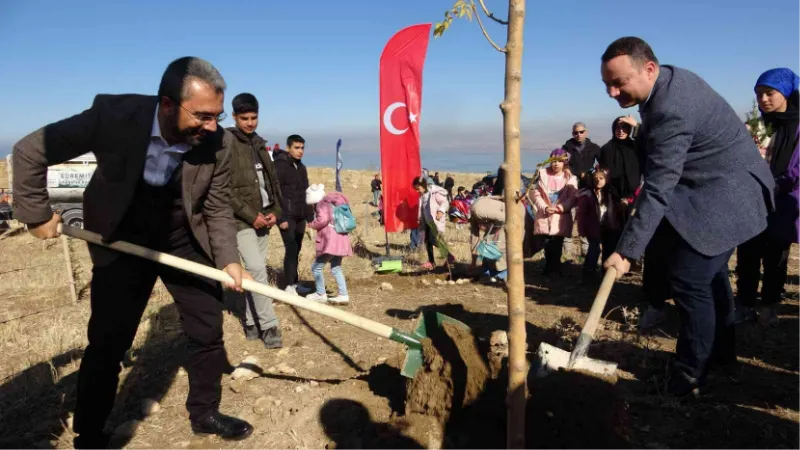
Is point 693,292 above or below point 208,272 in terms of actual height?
below

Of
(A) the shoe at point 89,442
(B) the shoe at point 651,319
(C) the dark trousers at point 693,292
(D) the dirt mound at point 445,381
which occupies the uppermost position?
(C) the dark trousers at point 693,292

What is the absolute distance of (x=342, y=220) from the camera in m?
5.77

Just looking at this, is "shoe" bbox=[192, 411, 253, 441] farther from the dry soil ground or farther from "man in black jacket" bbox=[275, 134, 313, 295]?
"man in black jacket" bbox=[275, 134, 313, 295]

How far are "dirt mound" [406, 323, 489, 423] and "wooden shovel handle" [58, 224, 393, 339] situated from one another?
0.96 ft

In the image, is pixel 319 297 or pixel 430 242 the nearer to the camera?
pixel 319 297

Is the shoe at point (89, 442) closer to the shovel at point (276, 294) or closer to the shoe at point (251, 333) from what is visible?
the shovel at point (276, 294)

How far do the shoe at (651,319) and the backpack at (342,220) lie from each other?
3.10m

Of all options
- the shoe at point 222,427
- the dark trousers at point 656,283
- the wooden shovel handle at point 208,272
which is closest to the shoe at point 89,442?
the shoe at point 222,427

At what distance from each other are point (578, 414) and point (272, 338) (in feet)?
9.03

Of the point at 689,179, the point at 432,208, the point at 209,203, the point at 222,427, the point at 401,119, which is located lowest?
the point at 222,427

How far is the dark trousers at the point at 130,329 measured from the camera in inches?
103

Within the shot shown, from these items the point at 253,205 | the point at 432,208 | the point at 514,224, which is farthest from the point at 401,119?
the point at 514,224

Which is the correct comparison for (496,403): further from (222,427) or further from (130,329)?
(130,329)

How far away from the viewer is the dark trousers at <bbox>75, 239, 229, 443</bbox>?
2.63 metres
